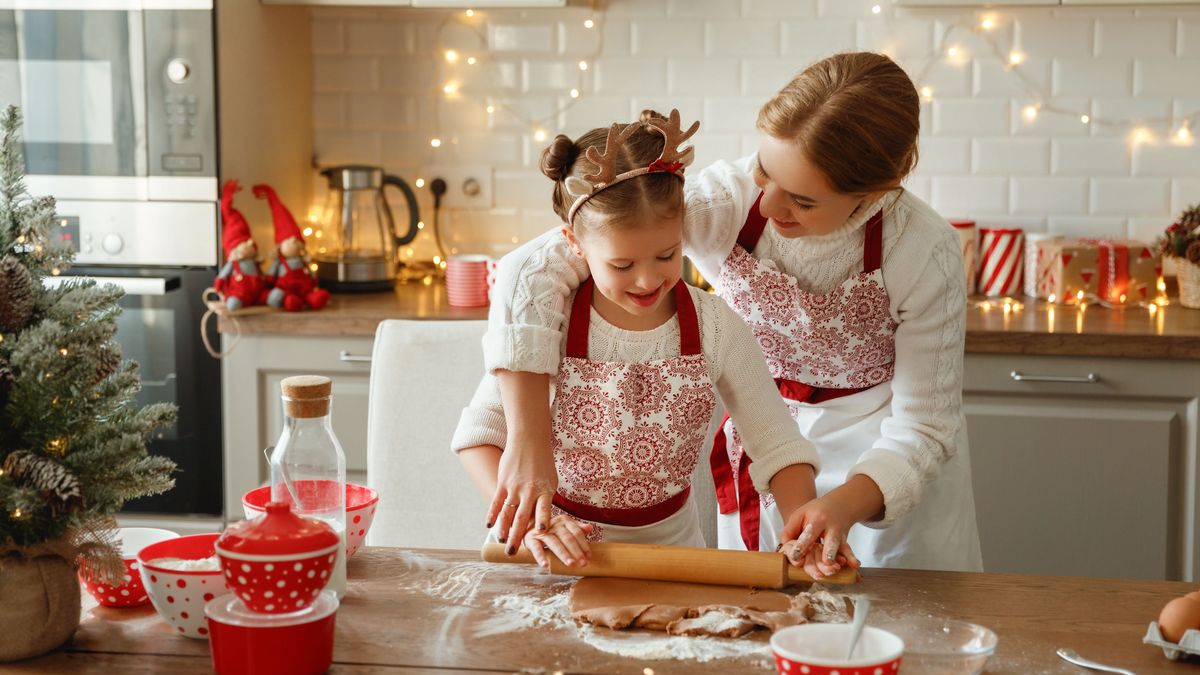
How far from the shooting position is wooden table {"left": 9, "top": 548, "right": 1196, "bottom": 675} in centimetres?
115

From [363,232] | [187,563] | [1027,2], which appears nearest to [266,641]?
[187,563]

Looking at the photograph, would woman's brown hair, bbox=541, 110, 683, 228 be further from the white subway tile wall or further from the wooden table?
the white subway tile wall

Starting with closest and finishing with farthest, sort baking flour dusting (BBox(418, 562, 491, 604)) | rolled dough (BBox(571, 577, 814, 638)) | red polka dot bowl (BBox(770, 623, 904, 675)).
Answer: red polka dot bowl (BBox(770, 623, 904, 675))
rolled dough (BBox(571, 577, 814, 638))
baking flour dusting (BBox(418, 562, 491, 604))

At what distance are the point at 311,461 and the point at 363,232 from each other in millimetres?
1934

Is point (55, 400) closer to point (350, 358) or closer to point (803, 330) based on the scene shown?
point (803, 330)

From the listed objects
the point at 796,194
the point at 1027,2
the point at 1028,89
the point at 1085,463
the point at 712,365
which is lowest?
the point at 1085,463

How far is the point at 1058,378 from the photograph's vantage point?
2547 mm

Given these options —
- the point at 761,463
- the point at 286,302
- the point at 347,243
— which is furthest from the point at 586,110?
the point at 761,463

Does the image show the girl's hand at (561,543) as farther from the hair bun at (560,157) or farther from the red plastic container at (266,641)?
the hair bun at (560,157)

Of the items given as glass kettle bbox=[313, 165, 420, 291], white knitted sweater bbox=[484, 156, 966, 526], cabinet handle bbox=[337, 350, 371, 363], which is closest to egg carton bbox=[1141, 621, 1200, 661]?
white knitted sweater bbox=[484, 156, 966, 526]

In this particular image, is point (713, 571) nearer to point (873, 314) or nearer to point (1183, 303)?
point (873, 314)

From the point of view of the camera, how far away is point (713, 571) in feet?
4.32

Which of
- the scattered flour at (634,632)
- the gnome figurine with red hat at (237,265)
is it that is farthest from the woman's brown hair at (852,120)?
the gnome figurine with red hat at (237,265)

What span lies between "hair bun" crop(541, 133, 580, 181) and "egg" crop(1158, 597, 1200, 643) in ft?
2.69
